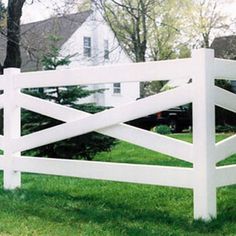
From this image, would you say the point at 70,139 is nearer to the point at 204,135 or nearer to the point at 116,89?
the point at 204,135

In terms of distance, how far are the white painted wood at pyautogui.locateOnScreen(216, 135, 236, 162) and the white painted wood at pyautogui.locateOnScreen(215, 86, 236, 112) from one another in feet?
1.00

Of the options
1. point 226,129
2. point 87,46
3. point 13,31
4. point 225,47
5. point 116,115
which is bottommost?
point 226,129

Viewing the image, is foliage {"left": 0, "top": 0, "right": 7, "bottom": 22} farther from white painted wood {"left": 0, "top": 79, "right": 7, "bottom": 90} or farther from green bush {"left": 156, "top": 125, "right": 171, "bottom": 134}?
white painted wood {"left": 0, "top": 79, "right": 7, "bottom": 90}

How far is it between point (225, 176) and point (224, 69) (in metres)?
0.95

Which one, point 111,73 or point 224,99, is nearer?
point 224,99

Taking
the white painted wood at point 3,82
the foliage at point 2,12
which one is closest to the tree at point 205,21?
the foliage at point 2,12

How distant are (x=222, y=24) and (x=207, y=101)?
3334cm

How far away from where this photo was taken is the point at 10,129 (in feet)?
18.8

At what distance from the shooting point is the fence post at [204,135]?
13.6 feet

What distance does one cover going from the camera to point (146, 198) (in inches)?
206

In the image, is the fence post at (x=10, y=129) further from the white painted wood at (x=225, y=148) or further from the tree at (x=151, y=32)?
the tree at (x=151, y=32)

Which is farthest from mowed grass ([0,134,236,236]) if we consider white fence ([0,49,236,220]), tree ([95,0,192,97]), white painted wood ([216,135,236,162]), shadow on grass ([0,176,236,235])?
tree ([95,0,192,97])

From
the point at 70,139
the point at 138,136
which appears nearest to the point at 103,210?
the point at 138,136

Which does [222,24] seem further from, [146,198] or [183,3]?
[146,198]
